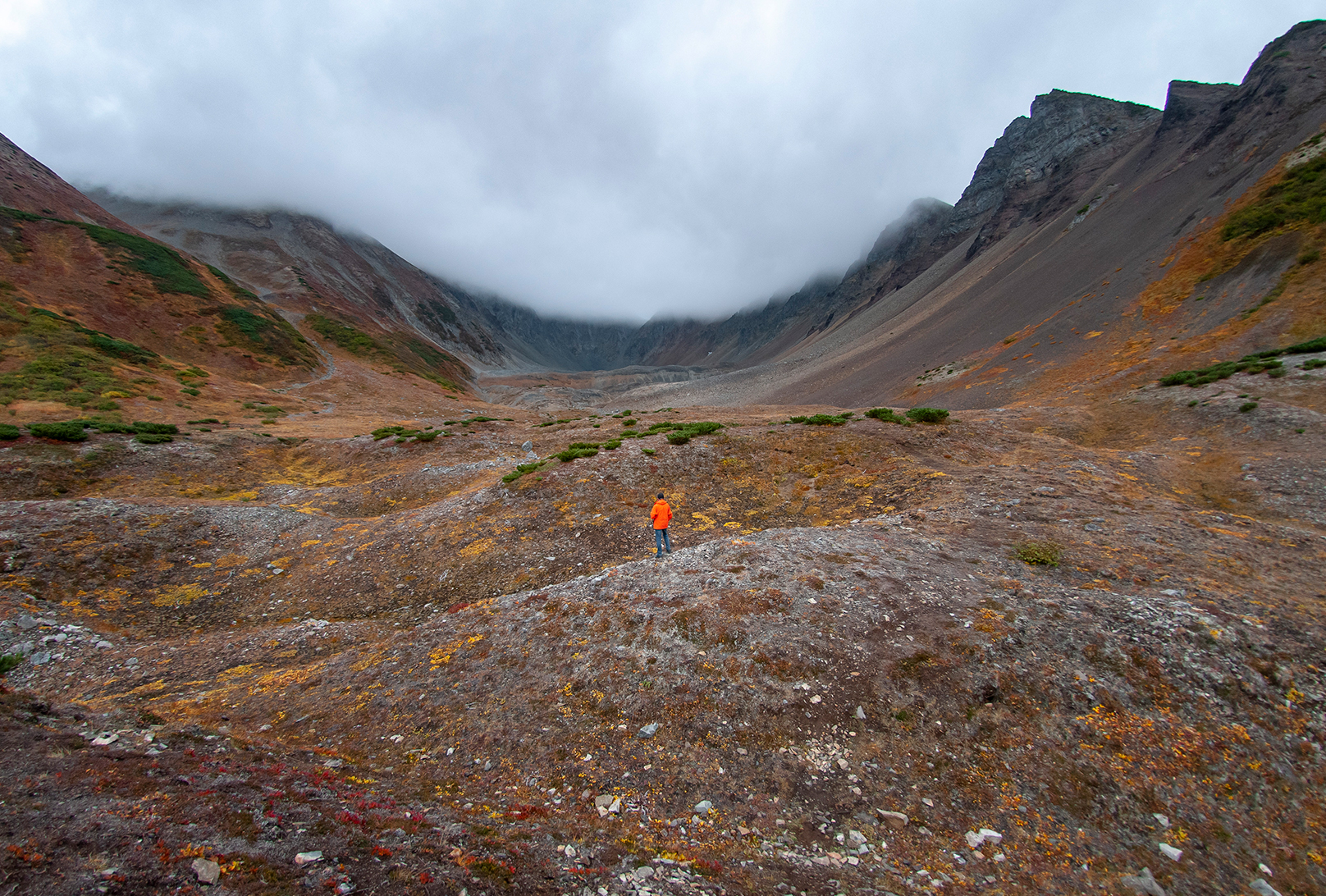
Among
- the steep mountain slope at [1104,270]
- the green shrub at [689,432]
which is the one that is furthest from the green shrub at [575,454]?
the steep mountain slope at [1104,270]

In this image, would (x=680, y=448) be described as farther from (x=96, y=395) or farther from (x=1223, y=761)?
(x=96, y=395)

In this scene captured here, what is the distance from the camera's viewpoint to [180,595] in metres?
12.9

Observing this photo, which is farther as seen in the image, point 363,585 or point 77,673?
point 363,585

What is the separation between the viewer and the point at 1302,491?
14.1 metres

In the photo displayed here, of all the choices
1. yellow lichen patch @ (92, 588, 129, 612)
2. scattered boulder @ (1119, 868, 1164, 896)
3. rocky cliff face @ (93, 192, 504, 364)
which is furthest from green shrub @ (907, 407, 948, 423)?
rocky cliff face @ (93, 192, 504, 364)

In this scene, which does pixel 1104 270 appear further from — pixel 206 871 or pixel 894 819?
pixel 206 871

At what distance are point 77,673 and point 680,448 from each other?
58.0 feet

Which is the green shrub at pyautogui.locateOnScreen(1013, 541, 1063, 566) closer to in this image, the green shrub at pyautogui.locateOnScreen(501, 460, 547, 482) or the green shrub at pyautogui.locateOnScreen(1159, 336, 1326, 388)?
the green shrub at pyautogui.locateOnScreen(501, 460, 547, 482)

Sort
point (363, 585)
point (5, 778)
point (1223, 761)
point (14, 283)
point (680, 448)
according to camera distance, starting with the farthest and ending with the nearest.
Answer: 1. point (14, 283)
2. point (680, 448)
3. point (363, 585)
4. point (1223, 761)
5. point (5, 778)

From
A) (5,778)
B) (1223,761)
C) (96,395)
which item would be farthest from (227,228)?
(1223,761)

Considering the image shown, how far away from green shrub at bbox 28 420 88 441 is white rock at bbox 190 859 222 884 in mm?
28548

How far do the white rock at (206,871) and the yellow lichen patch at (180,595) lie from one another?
12.4 meters

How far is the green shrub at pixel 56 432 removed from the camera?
20.9 m

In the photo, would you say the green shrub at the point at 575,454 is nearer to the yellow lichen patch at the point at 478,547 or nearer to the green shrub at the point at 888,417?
the yellow lichen patch at the point at 478,547
